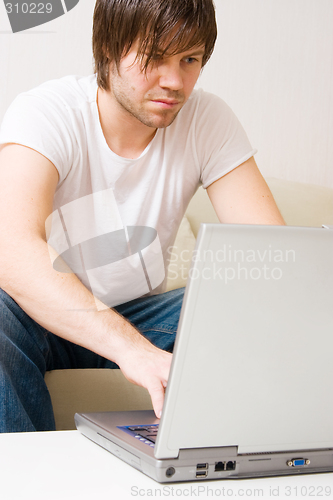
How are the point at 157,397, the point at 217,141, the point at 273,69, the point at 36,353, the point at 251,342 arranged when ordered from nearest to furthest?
the point at 251,342 < the point at 157,397 < the point at 36,353 < the point at 217,141 < the point at 273,69

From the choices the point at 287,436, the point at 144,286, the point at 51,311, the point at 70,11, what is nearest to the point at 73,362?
the point at 144,286

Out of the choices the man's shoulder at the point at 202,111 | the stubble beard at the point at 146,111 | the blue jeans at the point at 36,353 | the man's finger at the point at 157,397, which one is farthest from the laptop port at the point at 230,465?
the man's shoulder at the point at 202,111

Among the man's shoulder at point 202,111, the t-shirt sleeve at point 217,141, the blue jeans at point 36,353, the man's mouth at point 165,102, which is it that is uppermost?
the man's mouth at point 165,102

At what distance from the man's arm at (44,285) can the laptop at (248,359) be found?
14cm

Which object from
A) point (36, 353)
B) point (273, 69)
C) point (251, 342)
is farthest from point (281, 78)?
point (251, 342)

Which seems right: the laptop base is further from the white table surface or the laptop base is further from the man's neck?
the man's neck

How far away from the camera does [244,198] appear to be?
120 centimetres

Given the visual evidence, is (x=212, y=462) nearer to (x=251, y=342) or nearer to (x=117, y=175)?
(x=251, y=342)

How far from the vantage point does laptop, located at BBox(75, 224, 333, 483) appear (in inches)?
16.0

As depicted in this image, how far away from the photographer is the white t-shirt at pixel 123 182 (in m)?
1.14

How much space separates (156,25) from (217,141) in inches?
12.9

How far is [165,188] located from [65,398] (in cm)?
57

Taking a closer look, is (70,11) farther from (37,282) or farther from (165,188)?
(37,282)

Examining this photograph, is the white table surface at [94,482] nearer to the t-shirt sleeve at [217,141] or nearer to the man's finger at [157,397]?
the man's finger at [157,397]
